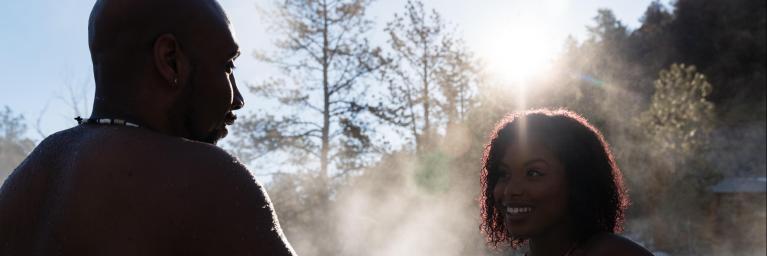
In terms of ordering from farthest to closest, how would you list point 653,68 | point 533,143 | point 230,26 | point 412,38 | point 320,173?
point 653,68, point 412,38, point 320,173, point 533,143, point 230,26

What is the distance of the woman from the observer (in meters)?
2.32

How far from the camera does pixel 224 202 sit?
1158mm

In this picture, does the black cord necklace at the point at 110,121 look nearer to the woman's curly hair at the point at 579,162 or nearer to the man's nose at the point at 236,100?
the man's nose at the point at 236,100

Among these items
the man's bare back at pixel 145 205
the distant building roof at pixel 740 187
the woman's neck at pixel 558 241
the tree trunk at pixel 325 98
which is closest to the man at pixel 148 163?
the man's bare back at pixel 145 205

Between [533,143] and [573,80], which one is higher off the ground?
[573,80]

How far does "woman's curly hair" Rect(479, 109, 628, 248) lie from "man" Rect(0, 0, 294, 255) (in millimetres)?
1318

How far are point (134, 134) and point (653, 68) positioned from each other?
36951 mm

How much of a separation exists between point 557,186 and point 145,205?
5.06 feet

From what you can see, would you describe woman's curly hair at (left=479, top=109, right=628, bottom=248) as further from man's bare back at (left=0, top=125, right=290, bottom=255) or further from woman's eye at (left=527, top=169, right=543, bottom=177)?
man's bare back at (left=0, top=125, right=290, bottom=255)

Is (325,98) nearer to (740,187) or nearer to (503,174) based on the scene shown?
(740,187)

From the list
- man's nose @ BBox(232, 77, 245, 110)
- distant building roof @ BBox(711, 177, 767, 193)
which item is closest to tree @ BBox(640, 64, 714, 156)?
distant building roof @ BBox(711, 177, 767, 193)

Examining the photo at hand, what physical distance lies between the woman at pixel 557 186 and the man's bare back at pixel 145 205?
4.30 ft

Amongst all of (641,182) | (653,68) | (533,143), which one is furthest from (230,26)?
(653,68)

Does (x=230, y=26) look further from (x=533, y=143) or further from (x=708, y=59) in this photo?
(x=708, y=59)
